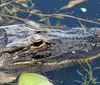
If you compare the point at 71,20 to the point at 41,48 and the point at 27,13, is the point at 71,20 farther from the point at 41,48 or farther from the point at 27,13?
the point at 41,48

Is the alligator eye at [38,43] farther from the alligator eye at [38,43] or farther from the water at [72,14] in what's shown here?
the water at [72,14]

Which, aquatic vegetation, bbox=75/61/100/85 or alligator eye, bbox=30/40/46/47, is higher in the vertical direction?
alligator eye, bbox=30/40/46/47

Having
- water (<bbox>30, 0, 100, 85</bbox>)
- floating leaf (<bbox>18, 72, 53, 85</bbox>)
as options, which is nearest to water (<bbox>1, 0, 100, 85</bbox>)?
water (<bbox>30, 0, 100, 85</bbox>)

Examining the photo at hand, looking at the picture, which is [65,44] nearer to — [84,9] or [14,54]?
[14,54]

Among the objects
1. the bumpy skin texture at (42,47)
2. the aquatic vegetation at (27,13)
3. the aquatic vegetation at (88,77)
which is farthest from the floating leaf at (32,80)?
the aquatic vegetation at (27,13)

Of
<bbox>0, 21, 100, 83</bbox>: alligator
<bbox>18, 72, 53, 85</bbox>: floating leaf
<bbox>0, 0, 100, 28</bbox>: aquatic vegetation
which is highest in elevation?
<bbox>0, 0, 100, 28</bbox>: aquatic vegetation

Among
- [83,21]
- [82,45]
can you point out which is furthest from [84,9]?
[82,45]

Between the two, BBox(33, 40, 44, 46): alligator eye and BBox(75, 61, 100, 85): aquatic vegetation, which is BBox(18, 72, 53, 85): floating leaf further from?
BBox(75, 61, 100, 85): aquatic vegetation

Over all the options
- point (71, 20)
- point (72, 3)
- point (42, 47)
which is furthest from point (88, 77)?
point (72, 3)
